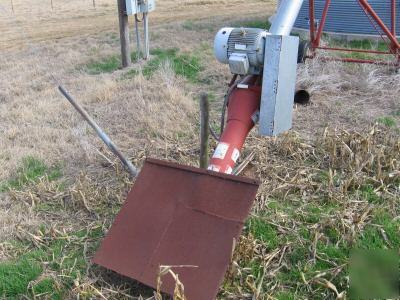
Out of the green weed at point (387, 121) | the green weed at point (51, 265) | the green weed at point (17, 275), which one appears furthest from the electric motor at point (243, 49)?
the green weed at point (387, 121)

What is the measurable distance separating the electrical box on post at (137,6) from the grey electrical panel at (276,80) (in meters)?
6.01

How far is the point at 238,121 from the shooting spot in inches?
124

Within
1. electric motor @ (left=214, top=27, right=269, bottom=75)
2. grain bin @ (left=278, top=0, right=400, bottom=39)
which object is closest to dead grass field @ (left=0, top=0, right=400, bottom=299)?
electric motor @ (left=214, top=27, right=269, bottom=75)

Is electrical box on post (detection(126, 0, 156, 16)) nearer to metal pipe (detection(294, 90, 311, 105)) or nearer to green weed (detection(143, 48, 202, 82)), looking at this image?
green weed (detection(143, 48, 202, 82))

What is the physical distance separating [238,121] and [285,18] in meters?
0.78

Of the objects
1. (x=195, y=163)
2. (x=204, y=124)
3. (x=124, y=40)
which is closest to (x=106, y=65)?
(x=124, y=40)

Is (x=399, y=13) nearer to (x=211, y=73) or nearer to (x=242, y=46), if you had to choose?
(x=211, y=73)

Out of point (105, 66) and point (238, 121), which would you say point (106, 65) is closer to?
point (105, 66)

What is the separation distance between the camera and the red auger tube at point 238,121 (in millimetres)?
3082

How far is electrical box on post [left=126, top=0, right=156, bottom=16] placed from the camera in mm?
8461

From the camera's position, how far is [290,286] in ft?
9.34

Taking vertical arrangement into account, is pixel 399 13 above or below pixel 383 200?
above

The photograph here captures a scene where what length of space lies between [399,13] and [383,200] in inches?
284

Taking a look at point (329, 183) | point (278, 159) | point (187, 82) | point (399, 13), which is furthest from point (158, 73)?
point (399, 13)
